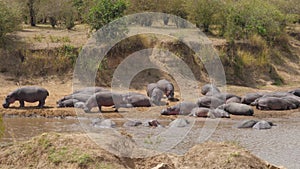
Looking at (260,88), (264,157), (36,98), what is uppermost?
(264,157)

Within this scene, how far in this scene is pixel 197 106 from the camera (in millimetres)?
23438

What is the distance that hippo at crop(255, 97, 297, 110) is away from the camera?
81.6ft

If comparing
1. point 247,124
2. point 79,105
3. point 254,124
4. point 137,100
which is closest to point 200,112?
point 247,124

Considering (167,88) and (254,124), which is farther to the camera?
(167,88)

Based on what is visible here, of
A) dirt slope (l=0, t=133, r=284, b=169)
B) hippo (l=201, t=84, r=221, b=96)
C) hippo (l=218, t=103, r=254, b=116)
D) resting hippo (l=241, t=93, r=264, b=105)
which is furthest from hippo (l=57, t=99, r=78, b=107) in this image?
dirt slope (l=0, t=133, r=284, b=169)

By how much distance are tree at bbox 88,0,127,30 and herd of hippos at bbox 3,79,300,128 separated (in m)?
5.65

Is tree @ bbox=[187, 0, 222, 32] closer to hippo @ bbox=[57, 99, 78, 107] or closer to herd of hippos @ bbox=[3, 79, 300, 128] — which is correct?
herd of hippos @ bbox=[3, 79, 300, 128]

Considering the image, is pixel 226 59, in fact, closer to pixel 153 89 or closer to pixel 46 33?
pixel 153 89

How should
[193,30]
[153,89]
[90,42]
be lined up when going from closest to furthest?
1. [153,89]
2. [90,42]
3. [193,30]

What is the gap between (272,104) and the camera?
24.9 m

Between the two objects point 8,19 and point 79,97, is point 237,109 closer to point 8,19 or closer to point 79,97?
point 79,97

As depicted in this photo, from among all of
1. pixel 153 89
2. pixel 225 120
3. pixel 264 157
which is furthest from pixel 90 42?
pixel 264 157

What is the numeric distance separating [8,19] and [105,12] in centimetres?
522

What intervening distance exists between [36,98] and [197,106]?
6719 mm
